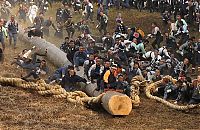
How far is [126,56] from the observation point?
17.9 metres

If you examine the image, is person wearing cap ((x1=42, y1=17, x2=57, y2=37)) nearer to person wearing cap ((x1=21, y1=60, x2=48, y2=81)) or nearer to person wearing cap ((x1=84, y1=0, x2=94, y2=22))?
person wearing cap ((x1=84, y1=0, x2=94, y2=22))

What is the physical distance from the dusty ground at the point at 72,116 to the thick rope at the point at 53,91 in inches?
6.1

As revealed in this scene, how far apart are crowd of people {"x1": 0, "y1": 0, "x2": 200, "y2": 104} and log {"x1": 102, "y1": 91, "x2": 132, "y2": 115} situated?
153cm

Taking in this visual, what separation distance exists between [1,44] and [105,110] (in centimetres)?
938

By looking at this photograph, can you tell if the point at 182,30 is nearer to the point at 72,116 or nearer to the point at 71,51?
the point at 71,51

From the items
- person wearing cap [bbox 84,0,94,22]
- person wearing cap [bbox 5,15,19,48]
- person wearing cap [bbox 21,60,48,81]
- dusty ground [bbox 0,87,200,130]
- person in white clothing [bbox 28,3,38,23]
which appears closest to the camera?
dusty ground [bbox 0,87,200,130]

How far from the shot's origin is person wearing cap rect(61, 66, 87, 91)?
1448 centimetres

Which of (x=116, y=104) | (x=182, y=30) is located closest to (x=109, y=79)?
(x=116, y=104)

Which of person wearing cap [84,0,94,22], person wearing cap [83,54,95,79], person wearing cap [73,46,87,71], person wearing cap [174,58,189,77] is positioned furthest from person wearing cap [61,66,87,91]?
person wearing cap [84,0,94,22]

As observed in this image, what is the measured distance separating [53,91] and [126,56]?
5.39 meters

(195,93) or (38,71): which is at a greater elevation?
(195,93)

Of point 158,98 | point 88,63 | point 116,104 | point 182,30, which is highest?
point 182,30

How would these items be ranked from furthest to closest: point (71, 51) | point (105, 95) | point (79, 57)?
point (71, 51) → point (79, 57) → point (105, 95)

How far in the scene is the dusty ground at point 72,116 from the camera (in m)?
10.8
